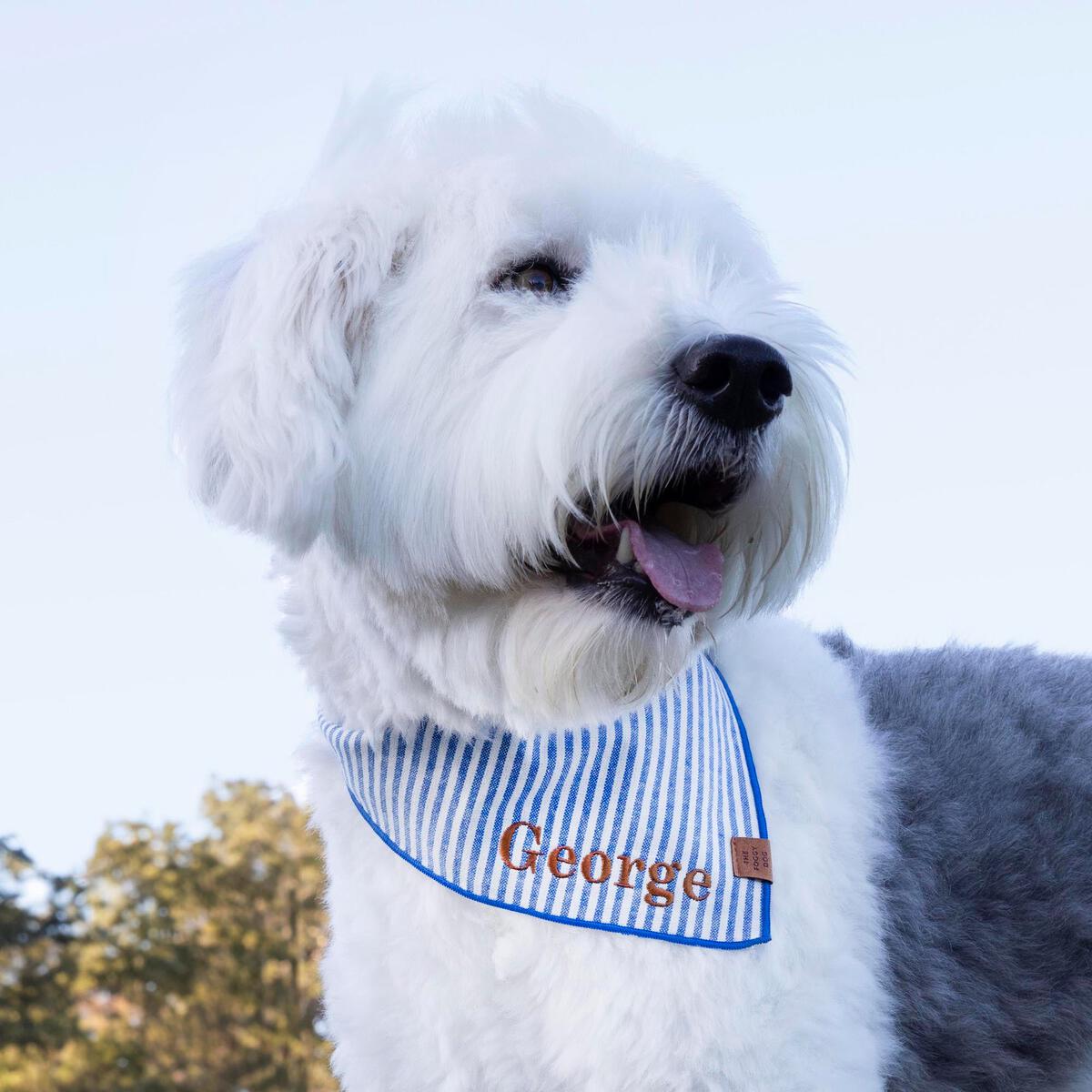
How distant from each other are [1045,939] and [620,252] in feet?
6.11

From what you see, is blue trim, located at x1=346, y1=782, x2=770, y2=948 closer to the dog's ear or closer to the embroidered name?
the embroidered name

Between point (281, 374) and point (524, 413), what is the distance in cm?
45

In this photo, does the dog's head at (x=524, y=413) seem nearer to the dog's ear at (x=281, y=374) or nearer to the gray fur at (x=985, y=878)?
the dog's ear at (x=281, y=374)

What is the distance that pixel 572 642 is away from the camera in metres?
2.26

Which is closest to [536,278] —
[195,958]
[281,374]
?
[281,374]

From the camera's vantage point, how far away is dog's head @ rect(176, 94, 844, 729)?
2111 mm

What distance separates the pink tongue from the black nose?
0.89ft

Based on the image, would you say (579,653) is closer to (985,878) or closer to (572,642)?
(572,642)

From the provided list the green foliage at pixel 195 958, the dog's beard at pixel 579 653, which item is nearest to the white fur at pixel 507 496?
the dog's beard at pixel 579 653

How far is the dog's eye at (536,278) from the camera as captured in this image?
2.37 meters

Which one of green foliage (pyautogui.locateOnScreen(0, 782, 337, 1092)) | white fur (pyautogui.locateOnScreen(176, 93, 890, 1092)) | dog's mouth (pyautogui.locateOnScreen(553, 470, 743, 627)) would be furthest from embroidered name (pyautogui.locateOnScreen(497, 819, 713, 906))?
green foliage (pyautogui.locateOnScreen(0, 782, 337, 1092))

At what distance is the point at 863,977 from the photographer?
8.41 ft

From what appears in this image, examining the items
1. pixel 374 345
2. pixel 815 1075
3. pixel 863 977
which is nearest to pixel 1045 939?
pixel 863 977

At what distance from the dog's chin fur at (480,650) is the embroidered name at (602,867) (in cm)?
26
